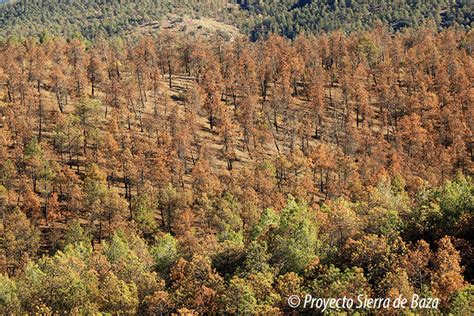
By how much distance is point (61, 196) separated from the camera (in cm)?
11638

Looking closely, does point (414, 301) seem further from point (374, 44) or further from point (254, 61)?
point (374, 44)

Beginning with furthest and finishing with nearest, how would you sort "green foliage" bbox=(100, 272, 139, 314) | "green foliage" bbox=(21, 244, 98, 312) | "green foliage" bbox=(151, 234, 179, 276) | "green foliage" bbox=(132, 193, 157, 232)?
"green foliage" bbox=(132, 193, 157, 232), "green foliage" bbox=(151, 234, 179, 276), "green foliage" bbox=(21, 244, 98, 312), "green foliage" bbox=(100, 272, 139, 314)

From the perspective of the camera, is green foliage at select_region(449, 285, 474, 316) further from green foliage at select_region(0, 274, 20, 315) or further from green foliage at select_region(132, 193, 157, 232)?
green foliage at select_region(132, 193, 157, 232)

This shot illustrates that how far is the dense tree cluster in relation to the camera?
5862cm

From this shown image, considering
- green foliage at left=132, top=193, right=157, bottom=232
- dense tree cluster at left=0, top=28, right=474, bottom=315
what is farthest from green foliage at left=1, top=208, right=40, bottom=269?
green foliage at left=132, top=193, right=157, bottom=232

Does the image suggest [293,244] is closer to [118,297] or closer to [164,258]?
[164,258]

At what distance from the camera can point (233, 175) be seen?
118562 mm

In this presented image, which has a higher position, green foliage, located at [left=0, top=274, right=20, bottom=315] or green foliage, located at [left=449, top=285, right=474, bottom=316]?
green foliage, located at [left=449, top=285, right=474, bottom=316]

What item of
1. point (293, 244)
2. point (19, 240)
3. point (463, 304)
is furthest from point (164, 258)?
point (463, 304)

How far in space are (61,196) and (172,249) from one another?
49625mm

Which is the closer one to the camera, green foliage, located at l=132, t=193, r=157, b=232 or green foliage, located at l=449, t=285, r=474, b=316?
green foliage, located at l=449, t=285, r=474, b=316

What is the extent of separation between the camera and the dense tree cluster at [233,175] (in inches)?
2308

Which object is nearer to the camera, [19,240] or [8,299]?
[8,299]

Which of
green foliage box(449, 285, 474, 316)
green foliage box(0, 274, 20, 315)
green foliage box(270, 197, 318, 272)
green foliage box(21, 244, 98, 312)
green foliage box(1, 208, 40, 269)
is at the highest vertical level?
green foliage box(449, 285, 474, 316)
